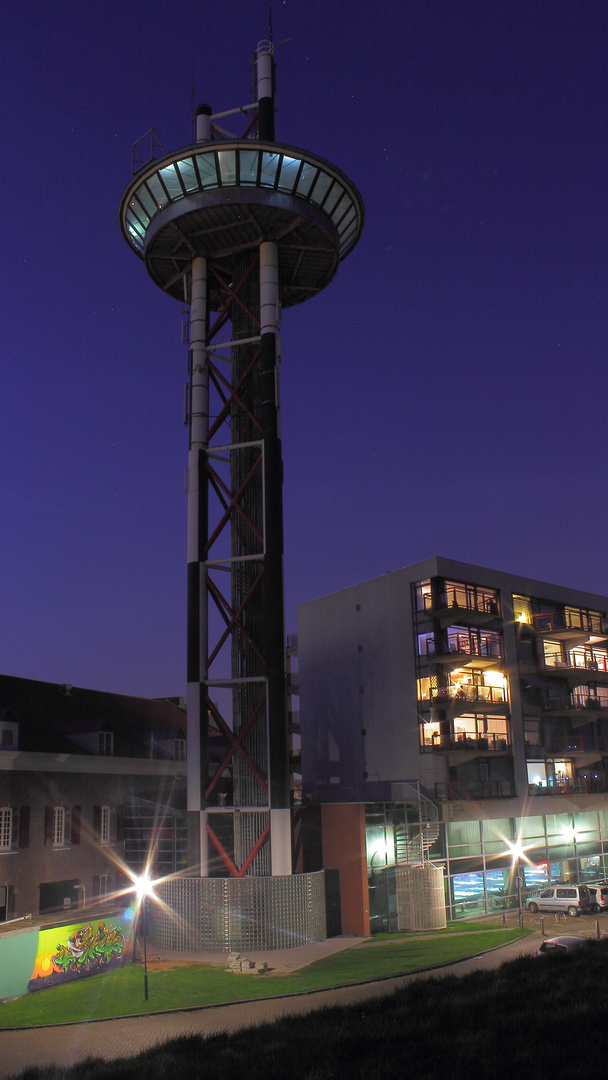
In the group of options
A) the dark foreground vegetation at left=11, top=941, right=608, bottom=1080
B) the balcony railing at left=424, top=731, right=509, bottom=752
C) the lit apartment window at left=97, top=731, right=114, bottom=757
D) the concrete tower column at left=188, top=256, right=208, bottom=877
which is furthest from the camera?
the lit apartment window at left=97, top=731, right=114, bottom=757

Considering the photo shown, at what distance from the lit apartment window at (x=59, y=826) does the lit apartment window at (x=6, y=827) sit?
3.02m

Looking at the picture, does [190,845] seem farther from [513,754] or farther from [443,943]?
[513,754]

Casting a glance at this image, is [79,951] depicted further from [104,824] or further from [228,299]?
[228,299]

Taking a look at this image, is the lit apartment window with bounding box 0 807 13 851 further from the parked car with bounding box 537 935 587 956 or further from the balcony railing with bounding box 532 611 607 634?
the balcony railing with bounding box 532 611 607 634

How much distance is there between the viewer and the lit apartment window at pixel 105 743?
48122mm

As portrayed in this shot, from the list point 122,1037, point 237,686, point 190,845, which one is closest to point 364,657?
point 237,686

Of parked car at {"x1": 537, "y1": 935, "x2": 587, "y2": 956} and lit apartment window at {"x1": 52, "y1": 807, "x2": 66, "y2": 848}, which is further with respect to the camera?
lit apartment window at {"x1": 52, "y1": 807, "x2": 66, "y2": 848}

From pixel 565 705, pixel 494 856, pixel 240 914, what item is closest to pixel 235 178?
pixel 240 914

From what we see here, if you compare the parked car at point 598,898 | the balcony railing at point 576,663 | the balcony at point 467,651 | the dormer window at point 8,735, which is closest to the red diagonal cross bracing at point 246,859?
the dormer window at point 8,735

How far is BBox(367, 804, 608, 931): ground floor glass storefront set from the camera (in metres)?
39.9

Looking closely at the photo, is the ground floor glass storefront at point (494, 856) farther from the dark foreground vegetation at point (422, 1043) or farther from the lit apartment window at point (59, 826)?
the dark foreground vegetation at point (422, 1043)

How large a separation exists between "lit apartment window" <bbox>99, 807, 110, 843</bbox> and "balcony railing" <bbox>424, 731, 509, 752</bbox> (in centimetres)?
1697

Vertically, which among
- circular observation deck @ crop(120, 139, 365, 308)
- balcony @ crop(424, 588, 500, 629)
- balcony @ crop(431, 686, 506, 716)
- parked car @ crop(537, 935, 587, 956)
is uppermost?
circular observation deck @ crop(120, 139, 365, 308)

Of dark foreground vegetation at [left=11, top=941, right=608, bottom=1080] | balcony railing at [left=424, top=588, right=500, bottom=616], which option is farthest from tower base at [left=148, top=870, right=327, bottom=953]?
balcony railing at [left=424, top=588, right=500, bottom=616]
